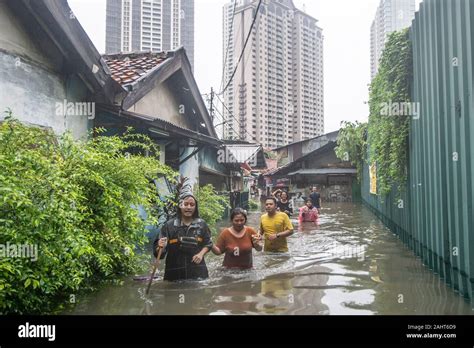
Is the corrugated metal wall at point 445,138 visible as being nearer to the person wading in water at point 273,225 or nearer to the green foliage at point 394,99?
the green foliage at point 394,99

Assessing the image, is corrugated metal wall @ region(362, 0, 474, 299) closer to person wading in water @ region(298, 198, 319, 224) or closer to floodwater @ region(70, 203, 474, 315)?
floodwater @ region(70, 203, 474, 315)

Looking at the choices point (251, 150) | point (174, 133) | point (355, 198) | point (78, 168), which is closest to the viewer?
point (78, 168)

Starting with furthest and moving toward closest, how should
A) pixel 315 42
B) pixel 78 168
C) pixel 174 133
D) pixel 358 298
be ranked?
pixel 315 42 < pixel 174 133 < pixel 358 298 < pixel 78 168

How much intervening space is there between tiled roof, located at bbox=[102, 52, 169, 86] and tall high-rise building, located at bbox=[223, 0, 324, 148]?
649 inches

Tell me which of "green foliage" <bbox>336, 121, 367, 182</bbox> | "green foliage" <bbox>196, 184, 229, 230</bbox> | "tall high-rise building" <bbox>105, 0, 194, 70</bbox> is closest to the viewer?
"green foliage" <bbox>196, 184, 229, 230</bbox>

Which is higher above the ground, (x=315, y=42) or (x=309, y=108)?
(x=315, y=42)

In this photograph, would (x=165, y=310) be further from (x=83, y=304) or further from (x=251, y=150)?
(x=251, y=150)

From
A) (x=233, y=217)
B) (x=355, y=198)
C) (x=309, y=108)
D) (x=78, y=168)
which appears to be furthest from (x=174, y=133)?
(x=309, y=108)

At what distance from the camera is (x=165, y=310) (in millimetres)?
5016

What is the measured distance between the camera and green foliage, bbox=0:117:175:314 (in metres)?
3.65

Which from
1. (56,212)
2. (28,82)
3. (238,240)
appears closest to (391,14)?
(238,240)

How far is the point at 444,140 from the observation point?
5664 mm

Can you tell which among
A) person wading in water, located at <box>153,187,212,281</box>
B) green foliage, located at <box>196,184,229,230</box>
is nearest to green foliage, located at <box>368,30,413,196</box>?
green foliage, located at <box>196,184,229,230</box>
